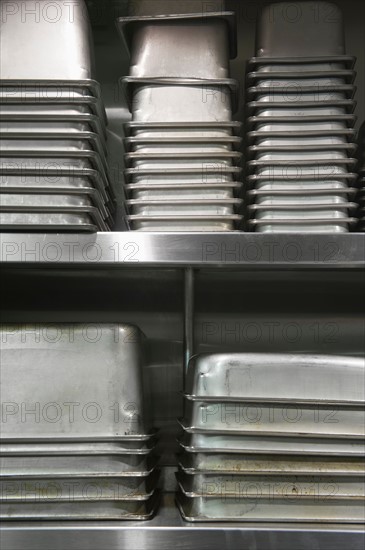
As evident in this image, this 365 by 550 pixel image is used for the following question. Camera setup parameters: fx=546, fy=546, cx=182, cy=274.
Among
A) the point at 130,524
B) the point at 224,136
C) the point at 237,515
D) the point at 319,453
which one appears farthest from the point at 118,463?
the point at 224,136

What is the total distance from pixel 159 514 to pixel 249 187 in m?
0.58

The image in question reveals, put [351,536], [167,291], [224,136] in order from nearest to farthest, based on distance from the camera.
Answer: [351,536]
[224,136]
[167,291]

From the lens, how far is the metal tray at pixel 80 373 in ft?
2.94

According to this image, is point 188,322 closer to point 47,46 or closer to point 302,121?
point 302,121

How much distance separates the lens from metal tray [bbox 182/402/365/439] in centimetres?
88

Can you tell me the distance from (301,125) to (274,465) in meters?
0.57

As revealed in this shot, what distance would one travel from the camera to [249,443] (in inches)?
34.5

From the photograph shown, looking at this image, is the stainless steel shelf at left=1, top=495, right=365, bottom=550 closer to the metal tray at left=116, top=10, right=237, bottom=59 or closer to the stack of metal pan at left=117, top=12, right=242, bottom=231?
the stack of metal pan at left=117, top=12, right=242, bottom=231

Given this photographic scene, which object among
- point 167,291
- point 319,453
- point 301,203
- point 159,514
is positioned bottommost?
point 159,514

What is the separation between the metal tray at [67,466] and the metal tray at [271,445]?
10cm

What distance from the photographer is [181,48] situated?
989mm

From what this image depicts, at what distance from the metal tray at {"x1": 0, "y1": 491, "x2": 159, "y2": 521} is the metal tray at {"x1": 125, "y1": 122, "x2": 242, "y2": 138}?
24.1 inches

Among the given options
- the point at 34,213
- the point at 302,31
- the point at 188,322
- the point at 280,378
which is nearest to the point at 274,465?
the point at 280,378

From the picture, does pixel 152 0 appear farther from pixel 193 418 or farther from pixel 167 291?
pixel 193 418
